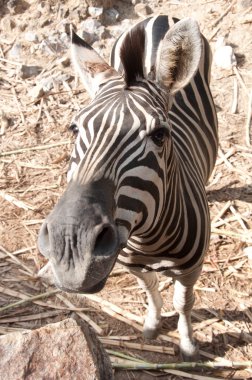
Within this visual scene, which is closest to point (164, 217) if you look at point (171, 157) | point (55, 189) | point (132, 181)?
point (171, 157)

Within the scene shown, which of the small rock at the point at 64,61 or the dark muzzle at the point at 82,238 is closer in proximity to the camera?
the dark muzzle at the point at 82,238

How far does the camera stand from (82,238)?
1.99 m

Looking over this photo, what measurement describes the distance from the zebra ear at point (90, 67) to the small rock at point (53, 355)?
1251 millimetres

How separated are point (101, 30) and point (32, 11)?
1049mm

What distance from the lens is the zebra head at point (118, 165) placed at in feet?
6.66

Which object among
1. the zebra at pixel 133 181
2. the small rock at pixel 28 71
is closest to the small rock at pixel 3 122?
the small rock at pixel 28 71

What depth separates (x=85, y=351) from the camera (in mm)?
2418

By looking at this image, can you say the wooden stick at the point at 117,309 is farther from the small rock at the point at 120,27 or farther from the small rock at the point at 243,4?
the small rock at the point at 243,4

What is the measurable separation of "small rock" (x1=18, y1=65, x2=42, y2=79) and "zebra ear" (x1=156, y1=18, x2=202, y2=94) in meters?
4.01

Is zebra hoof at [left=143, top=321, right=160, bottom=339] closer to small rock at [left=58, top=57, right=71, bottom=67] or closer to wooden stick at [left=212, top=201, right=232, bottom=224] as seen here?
wooden stick at [left=212, top=201, right=232, bottom=224]

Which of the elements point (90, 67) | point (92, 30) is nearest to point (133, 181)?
point (90, 67)

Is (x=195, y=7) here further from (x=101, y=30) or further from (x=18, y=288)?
(x=18, y=288)

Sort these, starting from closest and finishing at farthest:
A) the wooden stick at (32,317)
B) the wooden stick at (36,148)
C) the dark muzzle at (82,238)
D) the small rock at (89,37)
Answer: the dark muzzle at (82,238)
the wooden stick at (32,317)
the wooden stick at (36,148)
the small rock at (89,37)

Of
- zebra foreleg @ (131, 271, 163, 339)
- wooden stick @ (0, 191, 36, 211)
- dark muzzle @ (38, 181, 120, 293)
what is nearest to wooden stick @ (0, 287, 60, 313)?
zebra foreleg @ (131, 271, 163, 339)
